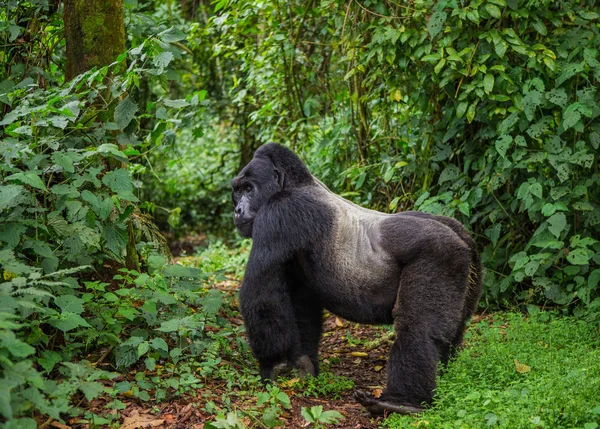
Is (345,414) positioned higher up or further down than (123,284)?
further down

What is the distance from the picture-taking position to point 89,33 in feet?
15.4

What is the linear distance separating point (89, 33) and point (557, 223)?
147 inches

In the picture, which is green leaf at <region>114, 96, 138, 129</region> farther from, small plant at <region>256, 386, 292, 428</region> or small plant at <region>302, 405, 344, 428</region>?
small plant at <region>302, 405, 344, 428</region>

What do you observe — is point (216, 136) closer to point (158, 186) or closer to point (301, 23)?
point (158, 186)

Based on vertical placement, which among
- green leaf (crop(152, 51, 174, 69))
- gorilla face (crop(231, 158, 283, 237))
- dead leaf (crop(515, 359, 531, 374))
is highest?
green leaf (crop(152, 51, 174, 69))

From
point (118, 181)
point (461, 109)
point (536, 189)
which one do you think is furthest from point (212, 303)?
point (536, 189)

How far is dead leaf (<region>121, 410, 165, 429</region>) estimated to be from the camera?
351cm

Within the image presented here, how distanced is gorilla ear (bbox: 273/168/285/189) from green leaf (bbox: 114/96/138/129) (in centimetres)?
106

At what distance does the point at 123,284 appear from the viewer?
4.47 m

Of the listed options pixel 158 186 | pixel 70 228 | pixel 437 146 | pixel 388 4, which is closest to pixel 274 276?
pixel 70 228

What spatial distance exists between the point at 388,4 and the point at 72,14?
2.81 m

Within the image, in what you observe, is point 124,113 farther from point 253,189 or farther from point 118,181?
point 253,189

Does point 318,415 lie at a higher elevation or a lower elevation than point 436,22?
lower

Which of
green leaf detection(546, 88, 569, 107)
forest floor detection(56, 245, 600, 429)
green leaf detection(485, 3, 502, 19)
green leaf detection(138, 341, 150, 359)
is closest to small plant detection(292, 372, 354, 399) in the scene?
forest floor detection(56, 245, 600, 429)
